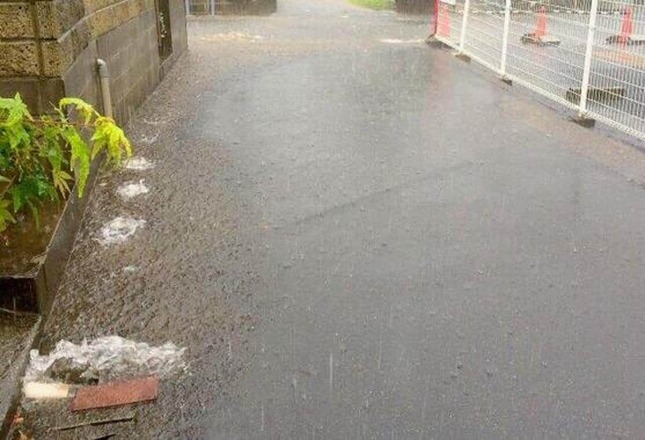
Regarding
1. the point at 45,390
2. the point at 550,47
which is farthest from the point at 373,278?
the point at 550,47

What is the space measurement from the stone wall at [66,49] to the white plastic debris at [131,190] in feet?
2.68

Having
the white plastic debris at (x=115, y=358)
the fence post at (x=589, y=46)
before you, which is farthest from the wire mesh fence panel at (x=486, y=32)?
the white plastic debris at (x=115, y=358)

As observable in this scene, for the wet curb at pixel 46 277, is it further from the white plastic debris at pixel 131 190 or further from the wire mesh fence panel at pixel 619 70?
the wire mesh fence panel at pixel 619 70

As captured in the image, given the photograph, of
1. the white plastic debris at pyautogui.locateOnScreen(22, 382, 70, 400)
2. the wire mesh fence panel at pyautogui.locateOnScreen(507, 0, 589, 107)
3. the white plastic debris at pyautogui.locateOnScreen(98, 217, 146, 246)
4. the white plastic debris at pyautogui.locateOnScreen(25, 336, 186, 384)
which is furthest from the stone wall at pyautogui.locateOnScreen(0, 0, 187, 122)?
the wire mesh fence panel at pyautogui.locateOnScreen(507, 0, 589, 107)

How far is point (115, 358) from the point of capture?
12.3 ft

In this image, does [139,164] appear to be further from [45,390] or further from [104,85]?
[45,390]

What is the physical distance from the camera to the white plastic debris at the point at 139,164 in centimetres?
690

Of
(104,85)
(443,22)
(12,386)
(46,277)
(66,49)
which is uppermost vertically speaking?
(66,49)

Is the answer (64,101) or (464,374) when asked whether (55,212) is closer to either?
(64,101)

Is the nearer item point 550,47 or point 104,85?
point 104,85

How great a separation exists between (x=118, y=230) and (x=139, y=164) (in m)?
1.76

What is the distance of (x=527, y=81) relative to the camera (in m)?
10.7

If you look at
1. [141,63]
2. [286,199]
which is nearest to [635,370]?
[286,199]

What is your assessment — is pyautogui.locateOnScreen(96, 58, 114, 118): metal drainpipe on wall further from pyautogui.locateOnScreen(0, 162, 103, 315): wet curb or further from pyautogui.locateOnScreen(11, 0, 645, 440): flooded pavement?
pyautogui.locateOnScreen(0, 162, 103, 315): wet curb
